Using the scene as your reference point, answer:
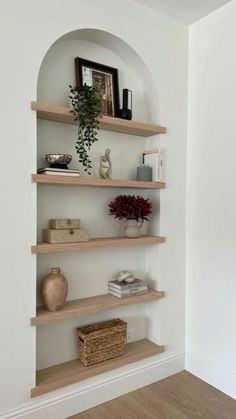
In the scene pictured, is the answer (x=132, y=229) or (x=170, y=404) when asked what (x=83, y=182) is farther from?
(x=170, y=404)

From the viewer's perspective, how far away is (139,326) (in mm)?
2447

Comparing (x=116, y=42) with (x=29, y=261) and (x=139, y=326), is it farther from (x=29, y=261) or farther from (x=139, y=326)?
(x=139, y=326)

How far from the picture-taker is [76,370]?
1.97 metres

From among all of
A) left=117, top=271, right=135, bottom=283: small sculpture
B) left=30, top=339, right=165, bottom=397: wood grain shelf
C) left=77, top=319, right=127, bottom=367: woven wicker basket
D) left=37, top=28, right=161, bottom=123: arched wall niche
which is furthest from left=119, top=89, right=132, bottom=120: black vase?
left=30, top=339, right=165, bottom=397: wood grain shelf

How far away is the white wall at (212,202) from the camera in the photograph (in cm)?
212

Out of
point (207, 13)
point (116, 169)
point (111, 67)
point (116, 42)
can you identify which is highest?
point (207, 13)

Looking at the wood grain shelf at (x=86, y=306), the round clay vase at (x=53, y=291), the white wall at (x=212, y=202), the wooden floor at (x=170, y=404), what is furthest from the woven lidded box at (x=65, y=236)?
the wooden floor at (x=170, y=404)

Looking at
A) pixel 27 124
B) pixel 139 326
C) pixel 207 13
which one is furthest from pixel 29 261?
pixel 207 13

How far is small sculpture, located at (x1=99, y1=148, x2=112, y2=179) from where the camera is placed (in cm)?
213

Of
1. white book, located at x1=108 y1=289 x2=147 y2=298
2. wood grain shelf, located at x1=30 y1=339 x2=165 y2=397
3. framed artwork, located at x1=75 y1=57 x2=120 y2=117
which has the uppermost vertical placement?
framed artwork, located at x1=75 y1=57 x2=120 y2=117

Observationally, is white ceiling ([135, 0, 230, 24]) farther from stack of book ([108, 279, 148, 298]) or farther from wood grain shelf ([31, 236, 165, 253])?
stack of book ([108, 279, 148, 298])

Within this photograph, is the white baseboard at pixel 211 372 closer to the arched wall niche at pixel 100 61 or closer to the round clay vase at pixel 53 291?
the round clay vase at pixel 53 291

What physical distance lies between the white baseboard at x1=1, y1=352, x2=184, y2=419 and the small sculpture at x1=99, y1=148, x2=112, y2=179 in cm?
132

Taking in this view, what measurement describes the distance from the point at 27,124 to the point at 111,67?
33.7 inches
